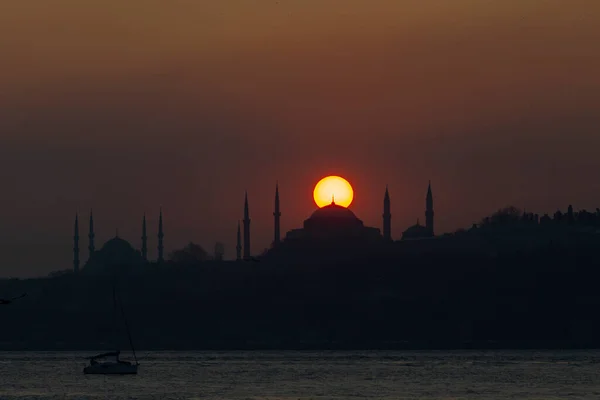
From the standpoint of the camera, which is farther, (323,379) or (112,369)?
(112,369)

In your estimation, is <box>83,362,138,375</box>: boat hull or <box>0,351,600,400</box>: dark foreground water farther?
<box>83,362,138,375</box>: boat hull

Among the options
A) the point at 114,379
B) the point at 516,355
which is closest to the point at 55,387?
the point at 114,379

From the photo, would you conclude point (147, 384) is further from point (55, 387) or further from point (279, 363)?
point (279, 363)

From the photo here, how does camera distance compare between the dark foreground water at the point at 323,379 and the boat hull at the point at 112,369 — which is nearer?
the dark foreground water at the point at 323,379
